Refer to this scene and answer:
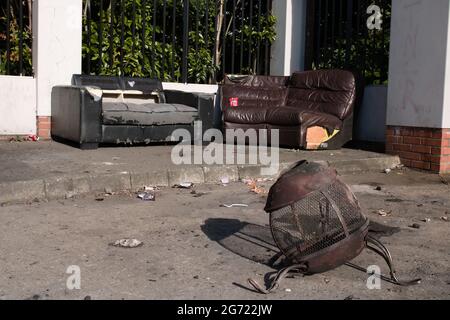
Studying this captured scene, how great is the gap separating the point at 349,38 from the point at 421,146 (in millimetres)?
2986

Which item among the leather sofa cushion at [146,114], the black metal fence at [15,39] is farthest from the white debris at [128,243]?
the black metal fence at [15,39]

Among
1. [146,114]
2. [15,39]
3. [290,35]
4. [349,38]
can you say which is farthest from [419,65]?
[15,39]

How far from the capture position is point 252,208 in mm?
4508

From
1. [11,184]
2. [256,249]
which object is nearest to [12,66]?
[11,184]

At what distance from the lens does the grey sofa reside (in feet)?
21.7

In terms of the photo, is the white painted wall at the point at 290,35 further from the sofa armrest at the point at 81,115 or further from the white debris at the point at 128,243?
the white debris at the point at 128,243

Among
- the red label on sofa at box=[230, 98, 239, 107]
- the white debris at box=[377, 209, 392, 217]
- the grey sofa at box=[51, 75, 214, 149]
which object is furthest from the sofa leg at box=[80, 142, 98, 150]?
the white debris at box=[377, 209, 392, 217]

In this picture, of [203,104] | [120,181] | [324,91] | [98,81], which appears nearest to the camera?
[120,181]

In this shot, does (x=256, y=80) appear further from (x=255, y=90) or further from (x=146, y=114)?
(x=146, y=114)

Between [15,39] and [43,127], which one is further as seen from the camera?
[15,39]

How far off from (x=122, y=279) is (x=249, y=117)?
5.43 meters

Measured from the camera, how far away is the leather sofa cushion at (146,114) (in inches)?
270

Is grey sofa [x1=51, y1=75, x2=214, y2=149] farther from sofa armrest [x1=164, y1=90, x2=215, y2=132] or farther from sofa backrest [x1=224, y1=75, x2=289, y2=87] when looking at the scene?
sofa backrest [x1=224, y1=75, x2=289, y2=87]

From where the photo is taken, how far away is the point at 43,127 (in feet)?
25.6
